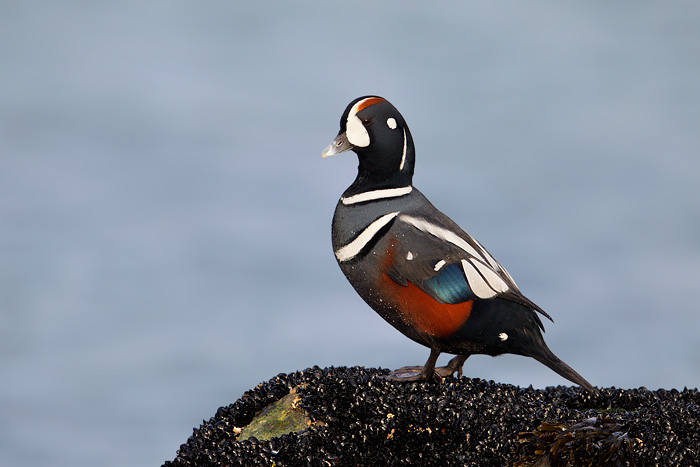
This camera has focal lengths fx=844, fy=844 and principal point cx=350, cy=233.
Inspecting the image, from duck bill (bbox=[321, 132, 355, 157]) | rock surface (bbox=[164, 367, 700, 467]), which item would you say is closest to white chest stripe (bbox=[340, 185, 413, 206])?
duck bill (bbox=[321, 132, 355, 157])

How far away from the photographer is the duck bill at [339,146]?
314 inches

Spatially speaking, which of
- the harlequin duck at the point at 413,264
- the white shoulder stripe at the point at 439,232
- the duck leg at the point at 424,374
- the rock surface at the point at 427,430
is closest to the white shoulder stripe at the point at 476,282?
the harlequin duck at the point at 413,264

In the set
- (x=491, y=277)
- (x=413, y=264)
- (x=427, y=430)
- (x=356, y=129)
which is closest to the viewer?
(x=427, y=430)

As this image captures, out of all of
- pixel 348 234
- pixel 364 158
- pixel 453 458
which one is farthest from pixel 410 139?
pixel 453 458

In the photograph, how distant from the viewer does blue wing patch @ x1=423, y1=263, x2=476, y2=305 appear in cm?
757

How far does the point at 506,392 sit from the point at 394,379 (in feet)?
3.61

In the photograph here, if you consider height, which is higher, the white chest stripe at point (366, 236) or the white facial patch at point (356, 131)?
the white facial patch at point (356, 131)

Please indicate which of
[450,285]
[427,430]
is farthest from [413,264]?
[427,430]

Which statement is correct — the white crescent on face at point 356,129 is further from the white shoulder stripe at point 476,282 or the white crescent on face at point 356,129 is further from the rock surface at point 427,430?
the rock surface at point 427,430

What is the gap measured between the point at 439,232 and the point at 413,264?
455 millimetres

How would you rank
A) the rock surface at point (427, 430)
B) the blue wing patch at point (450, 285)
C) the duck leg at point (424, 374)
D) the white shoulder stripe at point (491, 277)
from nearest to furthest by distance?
the rock surface at point (427, 430)
the blue wing patch at point (450, 285)
the white shoulder stripe at point (491, 277)
the duck leg at point (424, 374)

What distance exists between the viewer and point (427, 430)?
7.11 meters

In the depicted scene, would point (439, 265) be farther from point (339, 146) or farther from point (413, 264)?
point (339, 146)

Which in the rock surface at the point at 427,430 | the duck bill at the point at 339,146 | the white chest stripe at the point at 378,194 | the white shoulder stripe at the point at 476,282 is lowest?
the rock surface at the point at 427,430
